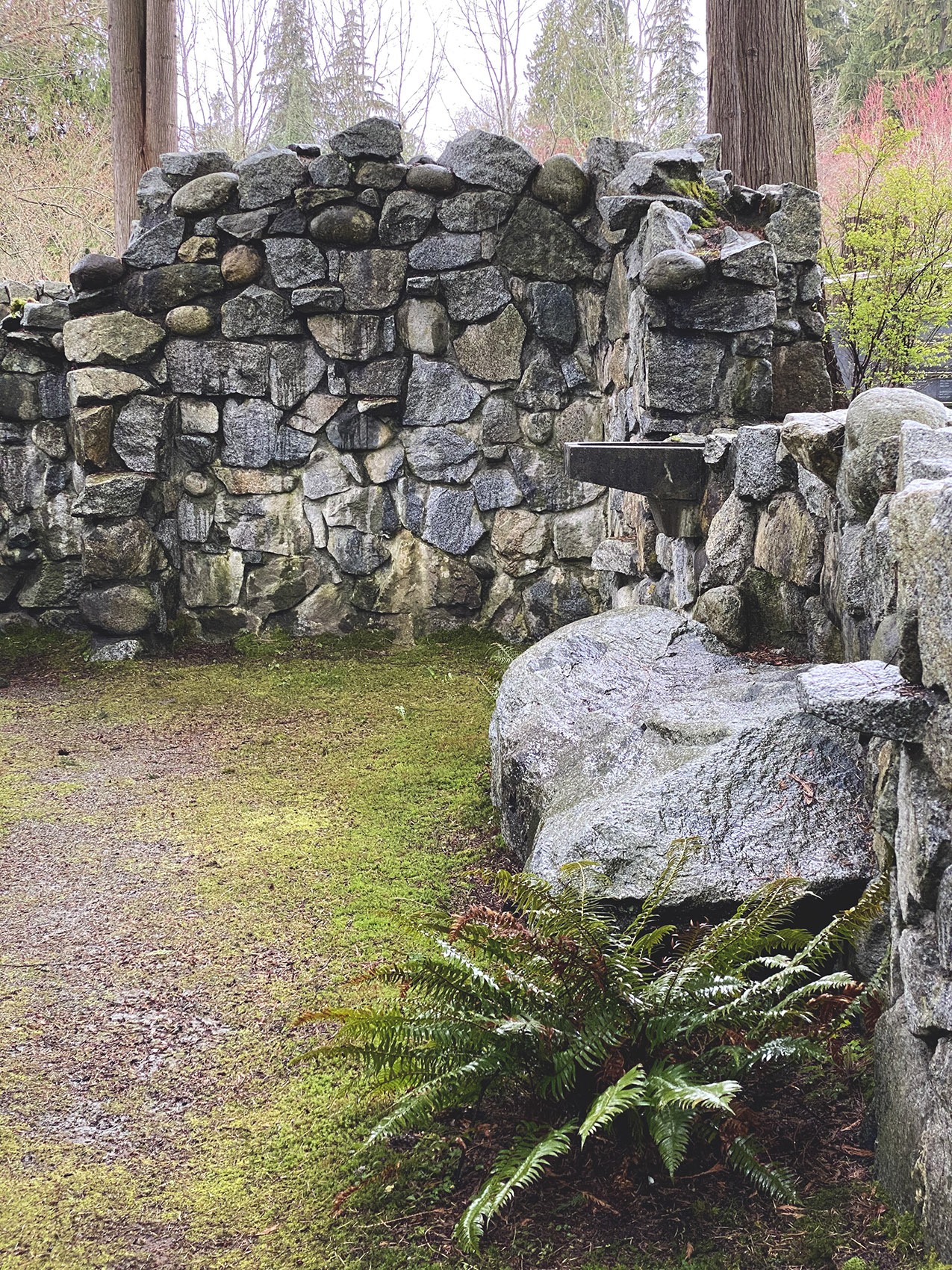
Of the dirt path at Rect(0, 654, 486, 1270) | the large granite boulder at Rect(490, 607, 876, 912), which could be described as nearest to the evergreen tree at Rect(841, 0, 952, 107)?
the dirt path at Rect(0, 654, 486, 1270)

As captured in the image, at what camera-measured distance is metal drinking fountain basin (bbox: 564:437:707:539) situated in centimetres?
390

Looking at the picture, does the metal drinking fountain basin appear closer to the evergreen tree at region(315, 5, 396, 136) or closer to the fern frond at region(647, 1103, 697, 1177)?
the fern frond at region(647, 1103, 697, 1177)

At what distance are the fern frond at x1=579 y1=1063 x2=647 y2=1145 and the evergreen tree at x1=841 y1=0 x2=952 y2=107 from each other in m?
20.7

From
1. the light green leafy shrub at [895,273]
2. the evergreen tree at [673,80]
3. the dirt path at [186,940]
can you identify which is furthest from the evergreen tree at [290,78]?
the dirt path at [186,940]

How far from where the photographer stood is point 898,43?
19.0 meters

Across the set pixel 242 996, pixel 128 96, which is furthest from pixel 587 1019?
pixel 128 96

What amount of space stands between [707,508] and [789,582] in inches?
25.0

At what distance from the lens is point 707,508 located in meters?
3.82

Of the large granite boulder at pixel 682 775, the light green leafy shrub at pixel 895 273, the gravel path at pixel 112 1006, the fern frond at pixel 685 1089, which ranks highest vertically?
the light green leafy shrub at pixel 895 273

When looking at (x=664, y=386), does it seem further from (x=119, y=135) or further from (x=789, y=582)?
(x=119, y=135)

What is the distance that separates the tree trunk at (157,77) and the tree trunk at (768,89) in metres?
4.81

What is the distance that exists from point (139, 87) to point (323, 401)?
178 inches

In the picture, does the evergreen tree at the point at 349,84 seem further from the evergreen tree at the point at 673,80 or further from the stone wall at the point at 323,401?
the stone wall at the point at 323,401

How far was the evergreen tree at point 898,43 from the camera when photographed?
1867cm
